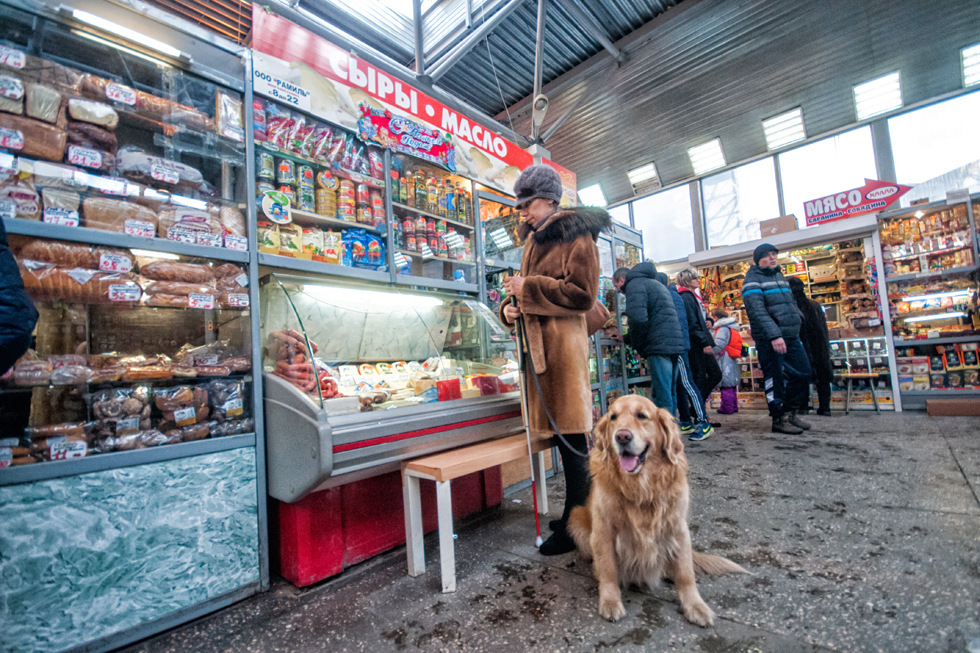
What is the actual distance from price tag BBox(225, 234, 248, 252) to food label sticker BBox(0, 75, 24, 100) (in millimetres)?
810

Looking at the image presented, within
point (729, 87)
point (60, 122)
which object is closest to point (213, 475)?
point (60, 122)

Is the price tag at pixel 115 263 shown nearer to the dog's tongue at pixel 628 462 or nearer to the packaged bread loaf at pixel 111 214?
the packaged bread loaf at pixel 111 214

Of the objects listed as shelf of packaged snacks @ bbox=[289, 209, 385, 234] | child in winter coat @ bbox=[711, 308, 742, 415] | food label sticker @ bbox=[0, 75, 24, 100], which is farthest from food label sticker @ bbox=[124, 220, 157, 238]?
child in winter coat @ bbox=[711, 308, 742, 415]

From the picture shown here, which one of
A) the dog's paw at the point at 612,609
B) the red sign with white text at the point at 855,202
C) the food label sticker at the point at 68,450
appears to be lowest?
the dog's paw at the point at 612,609

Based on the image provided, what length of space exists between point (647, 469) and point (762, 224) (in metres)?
7.38

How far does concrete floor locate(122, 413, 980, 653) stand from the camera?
1431 millimetres

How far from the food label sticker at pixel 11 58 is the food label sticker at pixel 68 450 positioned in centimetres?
142

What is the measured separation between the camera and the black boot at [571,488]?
2158 millimetres

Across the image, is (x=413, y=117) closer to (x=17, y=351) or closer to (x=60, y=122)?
(x=60, y=122)

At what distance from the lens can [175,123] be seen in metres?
2.06

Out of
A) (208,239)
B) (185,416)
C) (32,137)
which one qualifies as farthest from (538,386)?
(32,137)

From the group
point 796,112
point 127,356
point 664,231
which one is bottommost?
point 127,356

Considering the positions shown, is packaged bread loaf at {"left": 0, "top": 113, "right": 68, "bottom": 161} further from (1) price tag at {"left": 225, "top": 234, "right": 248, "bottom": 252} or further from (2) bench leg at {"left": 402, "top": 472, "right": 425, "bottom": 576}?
(2) bench leg at {"left": 402, "top": 472, "right": 425, "bottom": 576}

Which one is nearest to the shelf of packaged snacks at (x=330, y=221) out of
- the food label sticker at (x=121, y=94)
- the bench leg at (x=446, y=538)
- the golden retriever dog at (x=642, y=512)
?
the food label sticker at (x=121, y=94)
